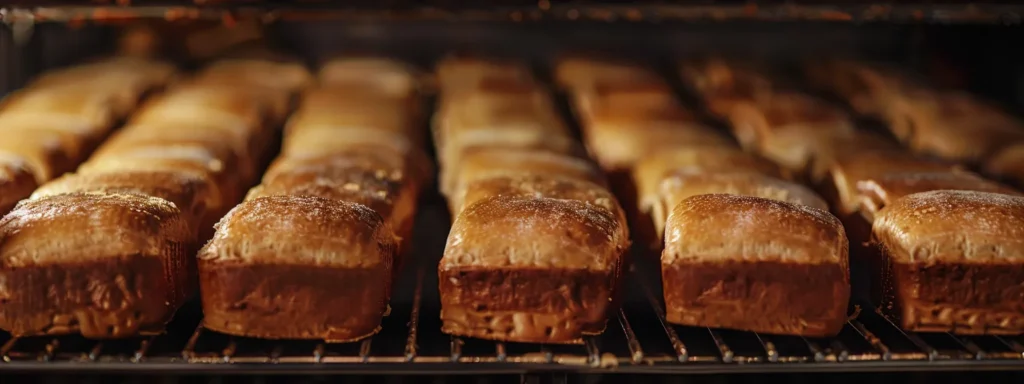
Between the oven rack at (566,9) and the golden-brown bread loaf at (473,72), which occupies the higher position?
the oven rack at (566,9)

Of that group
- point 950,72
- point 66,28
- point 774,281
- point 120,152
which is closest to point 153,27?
point 66,28

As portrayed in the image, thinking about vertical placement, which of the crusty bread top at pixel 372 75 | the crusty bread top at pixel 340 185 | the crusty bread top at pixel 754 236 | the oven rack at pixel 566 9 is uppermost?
the oven rack at pixel 566 9

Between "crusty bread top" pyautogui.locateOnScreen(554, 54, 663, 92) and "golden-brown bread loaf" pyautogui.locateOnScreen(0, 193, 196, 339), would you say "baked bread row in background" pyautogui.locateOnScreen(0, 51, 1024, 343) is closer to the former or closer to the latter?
"golden-brown bread loaf" pyautogui.locateOnScreen(0, 193, 196, 339)

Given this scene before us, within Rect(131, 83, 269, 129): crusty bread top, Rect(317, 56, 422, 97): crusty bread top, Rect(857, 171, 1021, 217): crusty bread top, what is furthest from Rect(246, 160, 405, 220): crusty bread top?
Rect(857, 171, 1021, 217): crusty bread top

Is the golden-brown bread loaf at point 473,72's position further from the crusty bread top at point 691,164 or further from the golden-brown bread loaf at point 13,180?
the golden-brown bread loaf at point 13,180

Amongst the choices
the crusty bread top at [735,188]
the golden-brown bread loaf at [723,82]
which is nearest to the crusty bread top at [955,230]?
the crusty bread top at [735,188]
